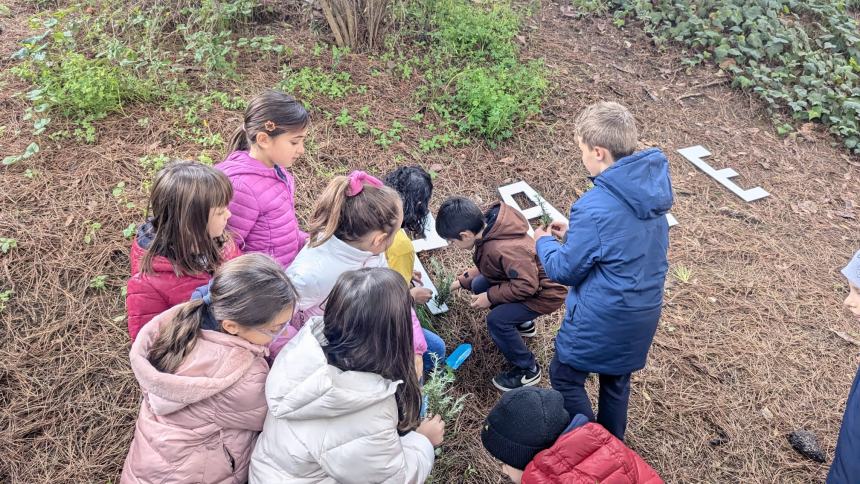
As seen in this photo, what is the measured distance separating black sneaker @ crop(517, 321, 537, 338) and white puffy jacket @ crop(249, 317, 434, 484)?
5.67 ft

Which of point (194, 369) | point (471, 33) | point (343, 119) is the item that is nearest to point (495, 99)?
point (471, 33)

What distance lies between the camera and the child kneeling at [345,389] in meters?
2.12

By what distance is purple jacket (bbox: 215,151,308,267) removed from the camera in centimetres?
295

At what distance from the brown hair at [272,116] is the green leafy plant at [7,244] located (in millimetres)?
1847

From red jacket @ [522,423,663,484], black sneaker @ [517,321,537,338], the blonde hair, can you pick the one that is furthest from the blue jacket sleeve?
black sneaker @ [517,321,537,338]

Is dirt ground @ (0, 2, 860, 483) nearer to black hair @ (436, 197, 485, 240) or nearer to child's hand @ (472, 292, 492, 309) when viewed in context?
child's hand @ (472, 292, 492, 309)

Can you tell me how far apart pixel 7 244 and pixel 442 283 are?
2728 mm

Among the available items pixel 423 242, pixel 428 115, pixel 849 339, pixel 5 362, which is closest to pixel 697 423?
pixel 849 339

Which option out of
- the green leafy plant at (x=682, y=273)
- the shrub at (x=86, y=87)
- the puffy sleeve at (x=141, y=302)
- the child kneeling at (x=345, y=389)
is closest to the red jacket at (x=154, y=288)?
the puffy sleeve at (x=141, y=302)

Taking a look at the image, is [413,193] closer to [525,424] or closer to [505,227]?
Result: [505,227]

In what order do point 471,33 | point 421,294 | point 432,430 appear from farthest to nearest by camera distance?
1. point 471,33
2. point 421,294
3. point 432,430

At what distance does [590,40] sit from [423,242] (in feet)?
13.3

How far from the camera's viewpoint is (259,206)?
300cm

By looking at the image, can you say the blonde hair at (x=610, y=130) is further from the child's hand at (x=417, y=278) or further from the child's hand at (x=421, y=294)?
the child's hand at (x=417, y=278)
